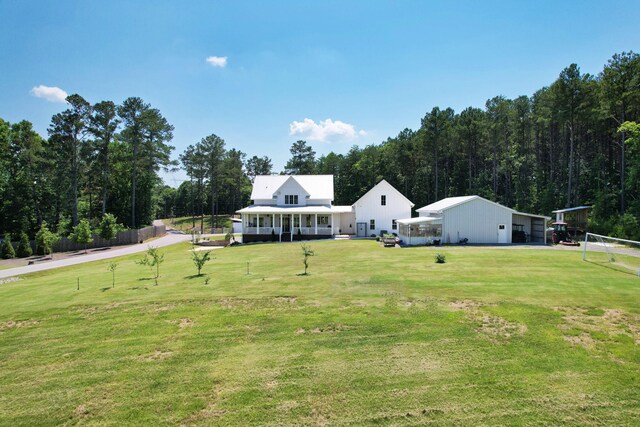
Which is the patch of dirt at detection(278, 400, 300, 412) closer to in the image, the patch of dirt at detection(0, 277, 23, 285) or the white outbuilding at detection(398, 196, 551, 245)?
the patch of dirt at detection(0, 277, 23, 285)

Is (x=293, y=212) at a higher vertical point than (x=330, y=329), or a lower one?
higher

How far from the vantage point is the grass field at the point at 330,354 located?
17.5 ft

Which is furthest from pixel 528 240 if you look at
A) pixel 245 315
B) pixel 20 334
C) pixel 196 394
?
pixel 20 334

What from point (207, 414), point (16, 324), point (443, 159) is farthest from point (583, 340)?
point (443, 159)

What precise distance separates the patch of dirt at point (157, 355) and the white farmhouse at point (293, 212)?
27.2 metres

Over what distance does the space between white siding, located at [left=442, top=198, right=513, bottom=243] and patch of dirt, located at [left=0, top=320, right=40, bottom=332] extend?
27.3m

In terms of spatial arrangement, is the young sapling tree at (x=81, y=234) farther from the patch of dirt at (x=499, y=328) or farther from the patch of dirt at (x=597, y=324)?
the patch of dirt at (x=597, y=324)

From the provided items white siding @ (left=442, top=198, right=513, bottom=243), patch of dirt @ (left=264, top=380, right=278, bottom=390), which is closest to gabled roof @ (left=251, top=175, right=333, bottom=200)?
white siding @ (left=442, top=198, right=513, bottom=243)

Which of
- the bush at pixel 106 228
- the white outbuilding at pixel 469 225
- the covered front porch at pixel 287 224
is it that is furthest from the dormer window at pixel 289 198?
the bush at pixel 106 228

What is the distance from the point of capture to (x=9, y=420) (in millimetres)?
5355

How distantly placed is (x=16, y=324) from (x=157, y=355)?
6.10 m

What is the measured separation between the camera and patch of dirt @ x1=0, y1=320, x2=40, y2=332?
Answer: 9.63m

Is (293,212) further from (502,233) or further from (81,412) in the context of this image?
(81,412)

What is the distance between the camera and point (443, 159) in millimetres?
59594
